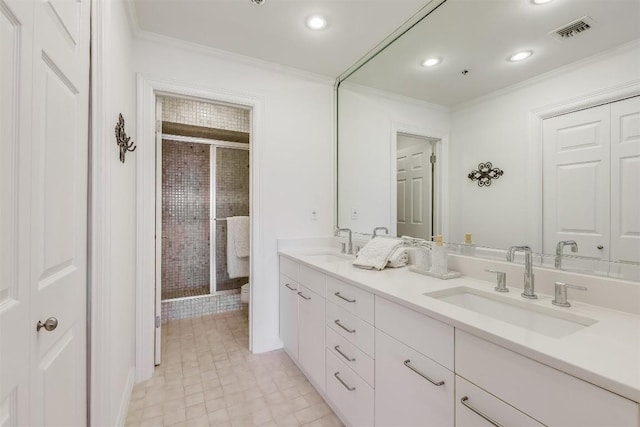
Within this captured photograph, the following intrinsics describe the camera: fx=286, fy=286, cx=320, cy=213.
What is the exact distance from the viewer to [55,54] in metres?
0.84

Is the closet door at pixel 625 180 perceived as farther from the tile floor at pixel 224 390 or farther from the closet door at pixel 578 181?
the tile floor at pixel 224 390

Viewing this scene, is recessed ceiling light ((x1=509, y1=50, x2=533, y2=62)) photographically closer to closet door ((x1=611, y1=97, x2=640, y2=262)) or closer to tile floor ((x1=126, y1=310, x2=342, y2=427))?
closet door ((x1=611, y1=97, x2=640, y2=262))

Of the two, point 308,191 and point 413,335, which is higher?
point 308,191

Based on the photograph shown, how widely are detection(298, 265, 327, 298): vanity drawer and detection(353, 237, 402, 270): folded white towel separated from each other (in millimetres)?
248

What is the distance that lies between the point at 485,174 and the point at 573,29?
26.2 inches

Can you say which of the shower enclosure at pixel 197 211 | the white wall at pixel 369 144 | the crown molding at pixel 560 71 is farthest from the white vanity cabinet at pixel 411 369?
the shower enclosure at pixel 197 211

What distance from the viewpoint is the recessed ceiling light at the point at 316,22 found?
6.00 feet

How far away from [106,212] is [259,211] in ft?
3.90

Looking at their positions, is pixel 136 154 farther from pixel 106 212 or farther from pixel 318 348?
pixel 318 348

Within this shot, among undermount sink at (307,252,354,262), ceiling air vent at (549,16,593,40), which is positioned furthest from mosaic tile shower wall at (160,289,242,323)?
ceiling air vent at (549,16,593,40)

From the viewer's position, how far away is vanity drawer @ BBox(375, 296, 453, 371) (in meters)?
0.94

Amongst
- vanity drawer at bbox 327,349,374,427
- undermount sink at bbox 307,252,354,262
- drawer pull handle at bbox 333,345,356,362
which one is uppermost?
undermount sink at bbox 307,252,354,262

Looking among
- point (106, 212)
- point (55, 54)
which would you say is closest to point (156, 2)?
point (55, 54)

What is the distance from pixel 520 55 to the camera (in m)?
1.37
